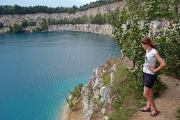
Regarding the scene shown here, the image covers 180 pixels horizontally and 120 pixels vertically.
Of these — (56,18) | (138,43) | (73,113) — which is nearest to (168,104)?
(138,43)

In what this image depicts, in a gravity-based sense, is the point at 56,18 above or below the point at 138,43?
above

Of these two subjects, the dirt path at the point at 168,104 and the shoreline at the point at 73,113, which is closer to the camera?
the dirt path at the point at 168,104

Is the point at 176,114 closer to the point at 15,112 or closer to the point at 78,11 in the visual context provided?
the point at 15,112

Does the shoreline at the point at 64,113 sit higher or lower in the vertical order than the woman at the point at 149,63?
lower

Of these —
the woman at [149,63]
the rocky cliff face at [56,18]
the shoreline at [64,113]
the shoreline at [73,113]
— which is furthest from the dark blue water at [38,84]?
the rocky cliff face at [56,18]

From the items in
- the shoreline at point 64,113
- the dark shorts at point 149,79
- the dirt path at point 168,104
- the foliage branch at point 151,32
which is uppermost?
the foliage branch at point 151,32

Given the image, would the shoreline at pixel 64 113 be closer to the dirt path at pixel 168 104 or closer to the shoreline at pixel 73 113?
the shoreline at pixel 73 113

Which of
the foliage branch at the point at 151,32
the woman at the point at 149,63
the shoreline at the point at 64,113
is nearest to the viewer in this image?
the woman at the point at 149,63

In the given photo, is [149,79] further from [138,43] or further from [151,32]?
[151,32]

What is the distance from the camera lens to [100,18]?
110500 mm

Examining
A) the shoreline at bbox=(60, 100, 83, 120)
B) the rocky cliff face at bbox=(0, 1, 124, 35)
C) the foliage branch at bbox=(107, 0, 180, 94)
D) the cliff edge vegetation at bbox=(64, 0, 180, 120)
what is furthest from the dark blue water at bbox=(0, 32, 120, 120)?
the rocky cliff face at bbox=(0, 1, 124, 35)

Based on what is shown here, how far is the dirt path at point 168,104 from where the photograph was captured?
850cm

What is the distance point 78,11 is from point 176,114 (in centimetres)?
14063

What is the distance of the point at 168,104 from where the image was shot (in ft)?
31.3
